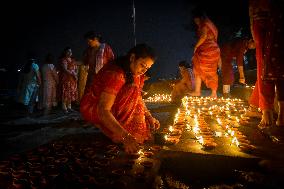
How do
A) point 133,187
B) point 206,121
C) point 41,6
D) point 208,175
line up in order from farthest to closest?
point 41,6, point 206,121, point 208,175, point 133,187

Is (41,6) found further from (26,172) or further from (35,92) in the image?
(26,172)

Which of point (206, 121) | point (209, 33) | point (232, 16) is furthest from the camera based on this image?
point (232, 16)

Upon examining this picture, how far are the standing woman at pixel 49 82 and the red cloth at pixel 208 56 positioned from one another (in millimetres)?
3937


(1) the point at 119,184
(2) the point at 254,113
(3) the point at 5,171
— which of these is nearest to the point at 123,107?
(1) the point at 119,184

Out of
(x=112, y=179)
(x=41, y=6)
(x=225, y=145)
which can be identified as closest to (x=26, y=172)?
(x=112, y=179)

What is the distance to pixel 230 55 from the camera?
8.17m

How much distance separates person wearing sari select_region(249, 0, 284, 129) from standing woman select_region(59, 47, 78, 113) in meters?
4.99

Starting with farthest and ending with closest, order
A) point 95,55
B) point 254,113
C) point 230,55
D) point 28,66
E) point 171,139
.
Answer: point 230,55, point 28,66, point 95,55, point 254,113, point 171,139

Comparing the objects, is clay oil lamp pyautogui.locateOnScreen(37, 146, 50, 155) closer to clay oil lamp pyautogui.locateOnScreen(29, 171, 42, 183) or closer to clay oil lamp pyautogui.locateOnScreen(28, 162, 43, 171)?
clay oil lamp pyautogui.locateOnScreen(28, 162, 43, 171)

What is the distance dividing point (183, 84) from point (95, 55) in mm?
2927

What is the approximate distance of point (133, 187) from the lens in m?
2.24

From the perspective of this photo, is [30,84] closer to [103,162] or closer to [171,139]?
[171,139]

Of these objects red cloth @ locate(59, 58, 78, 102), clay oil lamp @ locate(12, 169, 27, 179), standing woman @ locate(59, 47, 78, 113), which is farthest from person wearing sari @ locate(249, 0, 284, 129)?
red cloth @ locate(59, 58, 78, 102)

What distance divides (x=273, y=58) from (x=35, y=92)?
21.2ft
